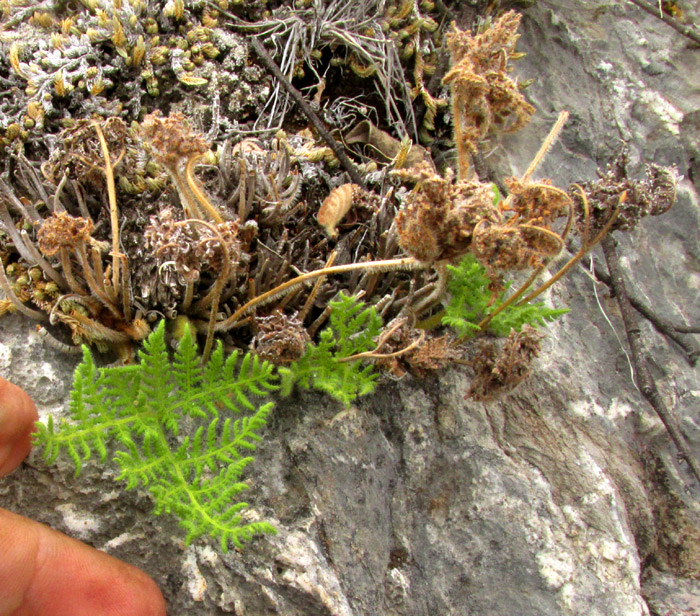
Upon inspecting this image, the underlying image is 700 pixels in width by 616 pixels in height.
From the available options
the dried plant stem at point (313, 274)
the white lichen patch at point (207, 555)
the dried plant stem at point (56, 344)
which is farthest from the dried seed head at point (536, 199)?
the dried plant stem at point (56, 344)

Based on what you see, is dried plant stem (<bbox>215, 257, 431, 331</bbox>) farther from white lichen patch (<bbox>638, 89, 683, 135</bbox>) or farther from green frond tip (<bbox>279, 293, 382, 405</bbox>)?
white lichen patch (<bbox>638, 89, 683, 135</bbox>)

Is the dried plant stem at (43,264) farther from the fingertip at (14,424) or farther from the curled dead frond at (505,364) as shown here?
the curled dead frond at (505,364)

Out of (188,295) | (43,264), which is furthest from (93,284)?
(188,295)

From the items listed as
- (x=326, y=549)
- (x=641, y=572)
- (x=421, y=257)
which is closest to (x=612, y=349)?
(x=641, y=572)

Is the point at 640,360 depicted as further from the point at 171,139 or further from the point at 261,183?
the point at 171,139

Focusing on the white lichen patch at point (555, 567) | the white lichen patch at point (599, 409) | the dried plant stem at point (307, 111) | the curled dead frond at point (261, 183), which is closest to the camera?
the white lichen patch at point (555, 567)

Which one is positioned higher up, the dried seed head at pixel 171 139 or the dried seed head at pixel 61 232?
the dried seed head at pixel 171 139
